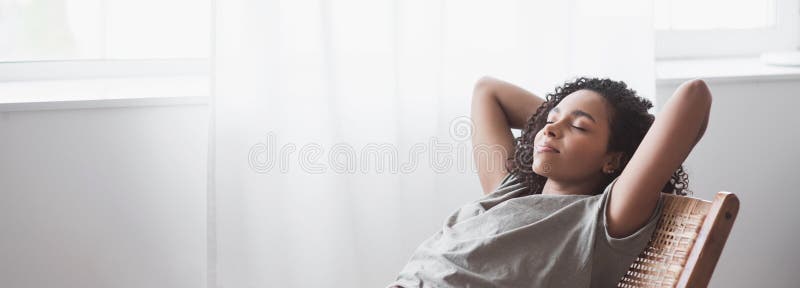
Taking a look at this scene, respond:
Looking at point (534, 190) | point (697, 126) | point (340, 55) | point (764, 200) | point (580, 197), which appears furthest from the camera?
point (764, 200)

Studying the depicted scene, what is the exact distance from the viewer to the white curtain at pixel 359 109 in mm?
1796

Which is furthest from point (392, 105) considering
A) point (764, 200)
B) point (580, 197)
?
point (764, 200)

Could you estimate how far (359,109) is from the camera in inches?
72.5

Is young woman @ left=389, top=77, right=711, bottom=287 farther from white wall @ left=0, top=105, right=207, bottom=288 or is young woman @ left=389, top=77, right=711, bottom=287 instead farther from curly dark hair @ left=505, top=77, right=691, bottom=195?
white wall @ left=0, top=105, right=207, bottom=288

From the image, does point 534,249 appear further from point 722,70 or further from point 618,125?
point 722,70

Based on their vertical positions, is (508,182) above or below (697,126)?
below

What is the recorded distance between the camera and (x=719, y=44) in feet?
7.66

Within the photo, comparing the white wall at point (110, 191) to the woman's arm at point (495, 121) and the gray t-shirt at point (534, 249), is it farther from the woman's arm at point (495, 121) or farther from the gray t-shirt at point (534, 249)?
the gray t-shirt at point (534, 249)

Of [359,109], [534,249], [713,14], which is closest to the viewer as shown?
[534,249]

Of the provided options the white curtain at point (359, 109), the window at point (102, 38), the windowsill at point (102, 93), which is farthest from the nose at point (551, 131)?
the window at point (102, 38)

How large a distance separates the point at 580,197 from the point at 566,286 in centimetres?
16

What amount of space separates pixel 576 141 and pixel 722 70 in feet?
2.88

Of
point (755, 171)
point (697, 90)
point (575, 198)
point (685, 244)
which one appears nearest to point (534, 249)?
point (575, 198)

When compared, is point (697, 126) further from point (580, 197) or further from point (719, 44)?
point (719, 44)
